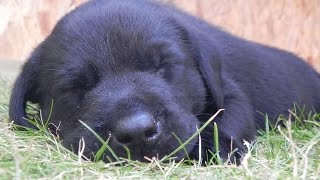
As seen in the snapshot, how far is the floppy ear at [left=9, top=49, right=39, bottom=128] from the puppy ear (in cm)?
78

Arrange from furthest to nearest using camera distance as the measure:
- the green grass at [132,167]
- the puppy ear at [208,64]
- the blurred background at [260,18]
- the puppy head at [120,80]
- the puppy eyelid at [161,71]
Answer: the blurred background at [260,18]
the puppy ear at [208,64]
the puppy eyelid at [161,71]
the puppy head at [120,80]
the green grass at [132,167]

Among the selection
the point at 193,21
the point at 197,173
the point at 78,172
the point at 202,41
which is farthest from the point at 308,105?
the point at 78,172

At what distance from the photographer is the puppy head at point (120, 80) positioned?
262cm

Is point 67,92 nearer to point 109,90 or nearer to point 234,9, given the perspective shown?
point 109,90

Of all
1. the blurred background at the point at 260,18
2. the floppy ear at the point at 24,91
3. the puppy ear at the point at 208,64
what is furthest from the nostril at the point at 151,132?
the blurred background at the point at 260,18

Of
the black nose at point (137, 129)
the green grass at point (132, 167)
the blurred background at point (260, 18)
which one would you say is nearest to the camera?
the green grass at point (132, 167)

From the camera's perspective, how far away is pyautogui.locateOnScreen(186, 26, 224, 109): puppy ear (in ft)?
10.7

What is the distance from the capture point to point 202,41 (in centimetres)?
336

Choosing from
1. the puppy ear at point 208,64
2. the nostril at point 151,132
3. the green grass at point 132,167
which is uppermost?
the puppy ear at point 208,64

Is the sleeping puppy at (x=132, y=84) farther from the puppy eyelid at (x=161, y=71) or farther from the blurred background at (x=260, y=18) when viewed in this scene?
the blurred background at (x=260, y=18)

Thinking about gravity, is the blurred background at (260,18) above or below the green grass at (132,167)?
above

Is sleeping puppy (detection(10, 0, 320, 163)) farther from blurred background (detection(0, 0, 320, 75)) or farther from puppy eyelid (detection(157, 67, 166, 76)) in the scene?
blurred background (detection(0, 0, 320, 75))

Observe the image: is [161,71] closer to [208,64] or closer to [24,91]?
[208,64]

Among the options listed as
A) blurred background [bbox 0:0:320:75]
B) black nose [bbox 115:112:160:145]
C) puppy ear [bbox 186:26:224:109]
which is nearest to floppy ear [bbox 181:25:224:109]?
puppy ear [bbox 186:26:224:109]
